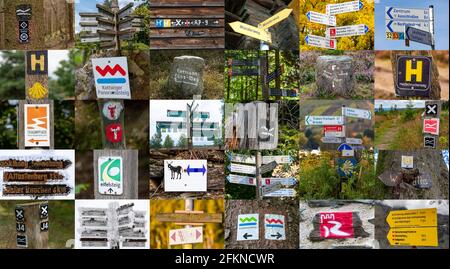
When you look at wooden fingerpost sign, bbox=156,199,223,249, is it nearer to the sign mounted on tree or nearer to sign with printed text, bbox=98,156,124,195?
sign with printed text, bbox=98,156,124,195

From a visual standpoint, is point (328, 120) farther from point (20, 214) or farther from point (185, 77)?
point (20, 214)

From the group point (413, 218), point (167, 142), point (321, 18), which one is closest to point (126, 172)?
point (167, 142)

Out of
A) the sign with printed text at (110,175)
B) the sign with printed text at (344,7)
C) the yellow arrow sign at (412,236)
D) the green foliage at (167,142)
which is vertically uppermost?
the sign with printed text at (344,7)

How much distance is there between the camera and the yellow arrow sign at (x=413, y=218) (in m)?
8.91

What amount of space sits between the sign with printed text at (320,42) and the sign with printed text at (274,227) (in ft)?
6.90

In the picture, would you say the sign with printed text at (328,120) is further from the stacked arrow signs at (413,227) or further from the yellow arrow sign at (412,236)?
the yellow arrow sign at (412,236)

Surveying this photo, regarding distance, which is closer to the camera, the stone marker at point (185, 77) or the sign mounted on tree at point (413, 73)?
the stone marker at point (185, 77)

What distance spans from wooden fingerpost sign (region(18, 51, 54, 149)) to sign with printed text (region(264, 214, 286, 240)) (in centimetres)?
274

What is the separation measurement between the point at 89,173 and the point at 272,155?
221 cm

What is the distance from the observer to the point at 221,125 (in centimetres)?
879

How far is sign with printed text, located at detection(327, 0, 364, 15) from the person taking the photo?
8.91 metres

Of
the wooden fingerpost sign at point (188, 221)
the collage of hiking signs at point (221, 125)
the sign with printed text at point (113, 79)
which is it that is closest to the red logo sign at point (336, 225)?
the collage of hiking signs at point (221, 125)

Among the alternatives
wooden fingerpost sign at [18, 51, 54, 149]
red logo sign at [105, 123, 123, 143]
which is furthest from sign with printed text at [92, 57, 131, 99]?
wooden fingerpost sign at [18, 51, 54, 149]
